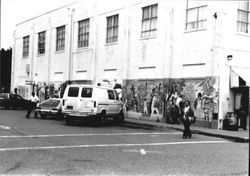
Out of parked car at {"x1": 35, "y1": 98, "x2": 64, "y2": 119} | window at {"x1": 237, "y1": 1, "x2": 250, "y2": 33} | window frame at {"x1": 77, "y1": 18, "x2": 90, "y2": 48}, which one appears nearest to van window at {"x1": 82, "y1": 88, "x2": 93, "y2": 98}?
parked car at {"x1": 35, "y1": 98, "x2": 64, "y2": 119}

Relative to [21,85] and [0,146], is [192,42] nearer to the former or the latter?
[0,146]

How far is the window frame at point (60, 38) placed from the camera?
35066 millimetres

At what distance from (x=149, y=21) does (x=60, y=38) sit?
42.9 feet

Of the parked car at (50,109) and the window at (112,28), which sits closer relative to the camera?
the parked car at (50,109)

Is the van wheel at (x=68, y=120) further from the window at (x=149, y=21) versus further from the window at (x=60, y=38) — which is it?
the window at (x=60, y=38)

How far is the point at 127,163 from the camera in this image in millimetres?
9094

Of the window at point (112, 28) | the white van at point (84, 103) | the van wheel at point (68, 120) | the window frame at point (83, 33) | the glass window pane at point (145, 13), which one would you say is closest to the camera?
the white van at point (84, 103)

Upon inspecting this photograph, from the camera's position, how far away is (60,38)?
117 feet

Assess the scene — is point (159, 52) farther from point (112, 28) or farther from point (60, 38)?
point (60, 38)

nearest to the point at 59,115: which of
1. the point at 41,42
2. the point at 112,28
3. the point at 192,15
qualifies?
the point at 112,28

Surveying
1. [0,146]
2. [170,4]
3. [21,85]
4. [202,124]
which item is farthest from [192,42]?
[21,85]

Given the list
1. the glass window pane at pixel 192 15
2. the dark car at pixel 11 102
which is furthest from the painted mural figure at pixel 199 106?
the dark car at pixel 11 102

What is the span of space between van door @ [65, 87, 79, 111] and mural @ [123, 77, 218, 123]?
6028 mm

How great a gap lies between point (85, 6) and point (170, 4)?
10.6 meters
